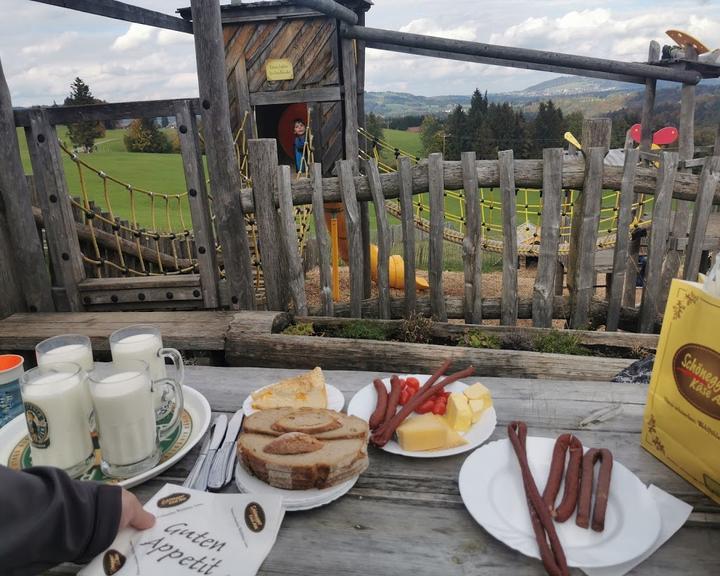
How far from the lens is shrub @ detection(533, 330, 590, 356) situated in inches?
114

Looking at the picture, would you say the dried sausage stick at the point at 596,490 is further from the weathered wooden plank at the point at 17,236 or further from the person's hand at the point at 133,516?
the weathered wooden plank at the point at 17,236

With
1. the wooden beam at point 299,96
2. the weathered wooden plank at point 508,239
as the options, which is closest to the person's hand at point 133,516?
the weathered wooden plank at point 508,239

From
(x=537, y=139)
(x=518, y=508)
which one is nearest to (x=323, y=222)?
(x=518, y=508)

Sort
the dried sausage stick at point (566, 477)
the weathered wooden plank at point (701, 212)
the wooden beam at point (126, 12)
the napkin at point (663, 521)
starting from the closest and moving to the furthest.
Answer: the napkin at point (663, 521)
the dried sausage stick at point (566, 477)
the wooden beam at point (126, 12)
the weathered wooden plank at point (701, 212)

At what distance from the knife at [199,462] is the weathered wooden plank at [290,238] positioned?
197 centimetres

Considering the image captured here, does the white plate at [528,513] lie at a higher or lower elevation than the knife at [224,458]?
lower

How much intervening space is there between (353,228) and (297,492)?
2.40 m

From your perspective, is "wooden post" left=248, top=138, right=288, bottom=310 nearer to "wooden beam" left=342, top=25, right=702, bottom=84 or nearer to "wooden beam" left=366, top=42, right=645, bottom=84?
"wooden beam" left=342, top=25, right=702, bottom=84

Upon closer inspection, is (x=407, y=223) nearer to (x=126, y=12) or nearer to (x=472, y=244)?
(x=472, y=244)

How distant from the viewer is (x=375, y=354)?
2.73 meters

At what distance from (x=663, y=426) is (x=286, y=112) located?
675 centimetres

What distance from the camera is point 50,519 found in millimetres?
880

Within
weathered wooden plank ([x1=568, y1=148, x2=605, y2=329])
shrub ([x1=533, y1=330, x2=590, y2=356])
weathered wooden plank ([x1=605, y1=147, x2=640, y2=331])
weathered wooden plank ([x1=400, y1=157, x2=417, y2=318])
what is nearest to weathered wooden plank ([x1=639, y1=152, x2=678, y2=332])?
weathered wooden plank ([x1=605, y1=147, x2=640, y2=331])

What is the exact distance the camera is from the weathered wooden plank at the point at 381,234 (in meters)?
3.26
